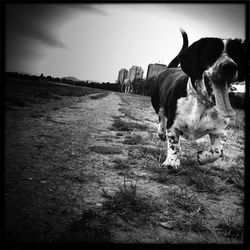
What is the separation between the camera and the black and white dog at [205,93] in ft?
6.98

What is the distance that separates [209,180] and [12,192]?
184 centimetres

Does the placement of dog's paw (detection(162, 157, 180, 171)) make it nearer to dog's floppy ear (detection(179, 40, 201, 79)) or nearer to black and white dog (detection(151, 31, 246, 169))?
black and white dog (detection(151, 31, 246, 169))

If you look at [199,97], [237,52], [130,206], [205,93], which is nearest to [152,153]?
[199,97]

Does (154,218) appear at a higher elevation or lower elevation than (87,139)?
lower

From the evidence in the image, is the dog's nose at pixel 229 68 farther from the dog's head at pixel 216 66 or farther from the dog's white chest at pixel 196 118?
the dog's white chest at pixel 196 118

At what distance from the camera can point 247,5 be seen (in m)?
1.58

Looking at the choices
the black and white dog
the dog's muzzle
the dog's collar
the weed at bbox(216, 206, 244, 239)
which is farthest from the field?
the dog's muzzle

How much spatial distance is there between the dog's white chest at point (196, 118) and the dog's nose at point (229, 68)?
1.51 ft

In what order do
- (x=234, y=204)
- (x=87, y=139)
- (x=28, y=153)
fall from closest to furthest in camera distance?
(x=234, y=204) < (x=28, y=153) < (x=87, y=139)

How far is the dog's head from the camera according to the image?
6.88 feet

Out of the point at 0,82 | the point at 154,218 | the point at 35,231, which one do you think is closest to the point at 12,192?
the point at 35,231

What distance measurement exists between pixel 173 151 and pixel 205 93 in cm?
78

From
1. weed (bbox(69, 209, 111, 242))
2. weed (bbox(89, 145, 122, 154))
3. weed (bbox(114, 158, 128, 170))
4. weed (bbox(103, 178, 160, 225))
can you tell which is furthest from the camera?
weed (bbox(89, 145, 122, 154))

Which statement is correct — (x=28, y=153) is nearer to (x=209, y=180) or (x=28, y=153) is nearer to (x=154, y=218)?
(x=154, y=218)
